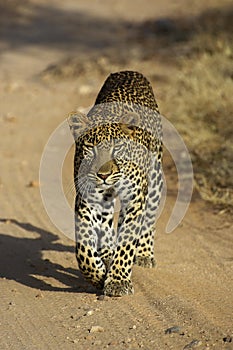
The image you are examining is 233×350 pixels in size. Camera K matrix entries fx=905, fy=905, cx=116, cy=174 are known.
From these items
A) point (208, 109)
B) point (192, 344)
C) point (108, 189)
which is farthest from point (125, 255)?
point (208, 109)

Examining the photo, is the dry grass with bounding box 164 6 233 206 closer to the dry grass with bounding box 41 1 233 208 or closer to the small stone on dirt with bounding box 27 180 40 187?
the dry grass with bounding box 41 1 233 208

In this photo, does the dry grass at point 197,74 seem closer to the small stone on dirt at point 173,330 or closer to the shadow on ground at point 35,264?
the shadow on ground at point 35,264

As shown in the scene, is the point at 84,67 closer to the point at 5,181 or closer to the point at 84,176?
the point at 5,181

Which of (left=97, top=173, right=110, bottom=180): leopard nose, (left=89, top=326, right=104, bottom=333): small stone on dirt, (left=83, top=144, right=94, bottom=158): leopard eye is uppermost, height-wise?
(left=83, top=144, right=94, bottom=158): leopard eye

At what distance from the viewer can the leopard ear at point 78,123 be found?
7234mm

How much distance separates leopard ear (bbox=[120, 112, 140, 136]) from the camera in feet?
24.1

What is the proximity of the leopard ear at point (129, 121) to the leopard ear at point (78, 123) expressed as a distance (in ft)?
0.99

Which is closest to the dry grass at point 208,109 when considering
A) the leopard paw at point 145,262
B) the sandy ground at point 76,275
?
the sandy ground at point 76,275

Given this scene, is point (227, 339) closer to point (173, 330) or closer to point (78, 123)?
point (173, 330)

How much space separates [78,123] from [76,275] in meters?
1.49

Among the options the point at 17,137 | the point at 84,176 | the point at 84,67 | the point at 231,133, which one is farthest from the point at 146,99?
the point at 84,67

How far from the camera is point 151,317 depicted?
6.73 meters

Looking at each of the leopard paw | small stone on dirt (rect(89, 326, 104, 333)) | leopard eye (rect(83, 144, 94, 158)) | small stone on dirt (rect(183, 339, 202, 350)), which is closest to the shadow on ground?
the leopard paw

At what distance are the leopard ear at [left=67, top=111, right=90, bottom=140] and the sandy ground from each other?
1.32 metres
